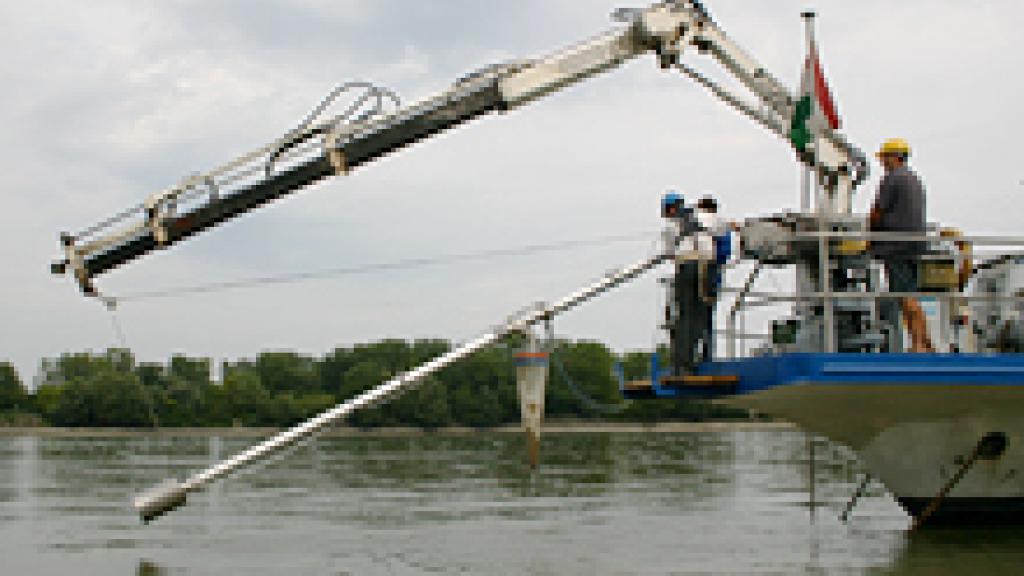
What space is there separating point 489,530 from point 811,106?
6363 millimetres

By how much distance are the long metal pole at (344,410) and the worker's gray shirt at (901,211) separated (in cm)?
236

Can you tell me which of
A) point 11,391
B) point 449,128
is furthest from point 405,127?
point 11,391

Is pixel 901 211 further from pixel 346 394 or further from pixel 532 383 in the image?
pixel 346 394

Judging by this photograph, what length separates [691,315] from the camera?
548 inches

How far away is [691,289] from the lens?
543 inches

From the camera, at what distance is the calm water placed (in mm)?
12688

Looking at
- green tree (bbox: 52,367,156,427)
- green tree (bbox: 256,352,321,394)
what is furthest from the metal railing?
green tree (bbox: 256,352,321,394)

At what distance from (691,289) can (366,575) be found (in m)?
4.69

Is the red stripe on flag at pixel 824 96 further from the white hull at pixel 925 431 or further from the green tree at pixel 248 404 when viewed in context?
the green tree at pixel 248 404

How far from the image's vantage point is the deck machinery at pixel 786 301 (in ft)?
40.8

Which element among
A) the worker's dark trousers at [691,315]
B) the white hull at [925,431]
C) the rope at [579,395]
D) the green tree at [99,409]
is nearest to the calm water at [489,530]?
the white hull at [925,431]

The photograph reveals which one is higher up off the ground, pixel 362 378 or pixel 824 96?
pixel 824 96

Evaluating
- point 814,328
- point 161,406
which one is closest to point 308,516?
point 814,328

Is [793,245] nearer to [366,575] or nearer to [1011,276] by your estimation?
[1011,276]
